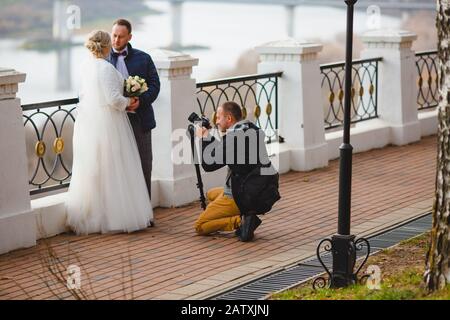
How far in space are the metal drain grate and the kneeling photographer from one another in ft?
3.04

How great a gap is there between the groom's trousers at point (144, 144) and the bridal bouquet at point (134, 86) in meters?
0.33

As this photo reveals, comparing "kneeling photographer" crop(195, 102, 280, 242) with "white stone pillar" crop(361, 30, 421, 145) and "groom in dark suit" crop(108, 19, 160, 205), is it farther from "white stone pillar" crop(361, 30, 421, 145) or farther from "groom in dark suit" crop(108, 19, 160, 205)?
"white stone pillar" crop(361, 30, 421, 145)

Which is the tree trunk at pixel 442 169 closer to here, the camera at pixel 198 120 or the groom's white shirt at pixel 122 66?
the camera at pixel 198 120

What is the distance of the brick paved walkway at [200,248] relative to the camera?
7905mm

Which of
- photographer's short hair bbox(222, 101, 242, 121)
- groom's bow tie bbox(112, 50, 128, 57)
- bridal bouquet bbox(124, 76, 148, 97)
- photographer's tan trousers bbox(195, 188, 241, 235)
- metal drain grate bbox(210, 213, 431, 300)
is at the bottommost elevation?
metal drain grate bbox(210, 213, 431, 300)

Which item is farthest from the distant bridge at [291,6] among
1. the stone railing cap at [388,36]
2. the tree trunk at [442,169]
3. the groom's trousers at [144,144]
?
the tree trunk at [442,169]

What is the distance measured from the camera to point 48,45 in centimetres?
3966

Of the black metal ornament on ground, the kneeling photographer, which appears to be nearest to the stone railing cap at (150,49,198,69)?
the kneeling photographer

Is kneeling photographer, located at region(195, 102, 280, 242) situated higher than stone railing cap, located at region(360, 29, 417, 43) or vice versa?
stone railing cap, located at region(360, 29, 417, 43)

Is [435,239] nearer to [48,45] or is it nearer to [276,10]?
[48,45]

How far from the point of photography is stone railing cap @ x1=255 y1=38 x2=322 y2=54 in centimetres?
1330

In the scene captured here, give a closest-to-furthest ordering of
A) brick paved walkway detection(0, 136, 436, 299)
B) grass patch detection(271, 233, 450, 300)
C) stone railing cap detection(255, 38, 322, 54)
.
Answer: grass patch detection(271, 233, 450, 300)
brick paved walkway detection(0, 136, 436, 299)
stone railing cap detection(255, 38, 322, 54)

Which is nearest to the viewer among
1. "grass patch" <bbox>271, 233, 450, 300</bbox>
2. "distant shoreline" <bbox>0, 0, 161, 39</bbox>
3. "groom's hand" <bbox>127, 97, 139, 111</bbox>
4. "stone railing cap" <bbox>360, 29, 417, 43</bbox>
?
"grass patch" <bbox>271, 233, 450, 300</bbox>
